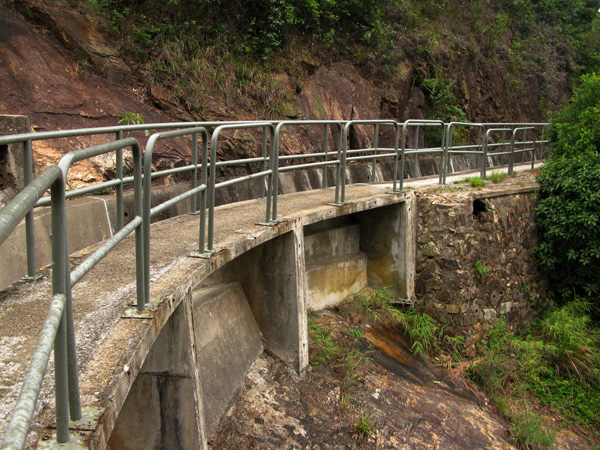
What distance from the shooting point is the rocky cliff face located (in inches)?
271

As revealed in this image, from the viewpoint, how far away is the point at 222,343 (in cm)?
496

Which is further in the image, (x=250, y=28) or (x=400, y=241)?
(x=250, y=28)

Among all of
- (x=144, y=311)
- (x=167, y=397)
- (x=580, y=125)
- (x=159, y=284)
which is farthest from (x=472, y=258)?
(x=144, y=311)

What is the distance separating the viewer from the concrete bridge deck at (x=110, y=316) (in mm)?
2137

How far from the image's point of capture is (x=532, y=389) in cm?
748

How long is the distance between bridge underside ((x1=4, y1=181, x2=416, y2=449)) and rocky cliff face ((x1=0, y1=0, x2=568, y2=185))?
6.19ft

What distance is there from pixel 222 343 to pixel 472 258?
14.6 ft

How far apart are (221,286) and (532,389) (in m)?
4.68

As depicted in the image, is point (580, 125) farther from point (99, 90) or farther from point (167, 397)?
point (167, 397)

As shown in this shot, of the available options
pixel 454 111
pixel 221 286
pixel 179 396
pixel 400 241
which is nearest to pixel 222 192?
pixel 221 286

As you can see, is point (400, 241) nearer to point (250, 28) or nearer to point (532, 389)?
point (532, 389)

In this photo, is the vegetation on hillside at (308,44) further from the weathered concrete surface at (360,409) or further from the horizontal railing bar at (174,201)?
the horizontal railing bar at (174,201)

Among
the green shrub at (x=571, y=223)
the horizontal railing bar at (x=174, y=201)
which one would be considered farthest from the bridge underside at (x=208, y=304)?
the green shrub at (x=571, y=223)

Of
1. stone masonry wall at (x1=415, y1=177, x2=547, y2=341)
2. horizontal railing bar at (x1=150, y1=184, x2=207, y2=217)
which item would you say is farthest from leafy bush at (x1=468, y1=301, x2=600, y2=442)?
horizontal railing bar at (x1=150, y1=184, x2=207, y2=217)
